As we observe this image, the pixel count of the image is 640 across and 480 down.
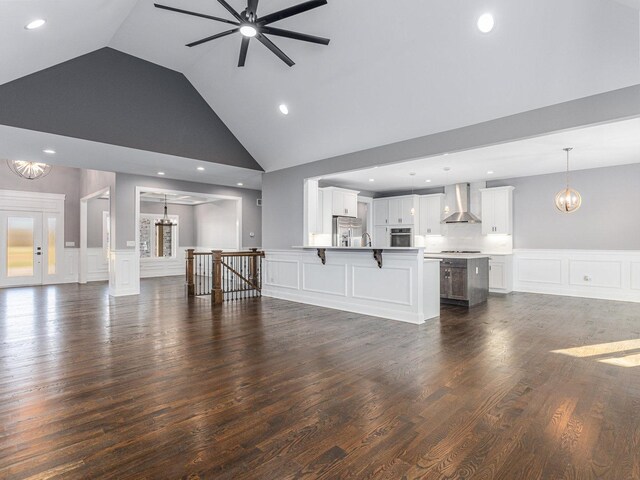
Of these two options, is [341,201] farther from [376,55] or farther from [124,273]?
[124,273]

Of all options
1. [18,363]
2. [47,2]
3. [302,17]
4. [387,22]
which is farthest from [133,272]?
[387,22]

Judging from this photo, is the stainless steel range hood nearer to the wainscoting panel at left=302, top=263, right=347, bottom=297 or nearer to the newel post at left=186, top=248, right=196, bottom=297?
the wainscoting panel at left=302, top=263, right=347, bottom=297

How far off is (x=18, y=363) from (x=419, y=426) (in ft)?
12.1

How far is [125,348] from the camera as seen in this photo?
379cm

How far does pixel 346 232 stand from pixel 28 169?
28.3ft

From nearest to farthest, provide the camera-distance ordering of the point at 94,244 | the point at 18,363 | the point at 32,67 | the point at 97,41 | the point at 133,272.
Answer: the point at 18,363, the point at 32,67, the point at 97,41, the point at 133,272, the point at 94,244

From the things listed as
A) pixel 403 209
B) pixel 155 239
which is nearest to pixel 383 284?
pixel 403 209

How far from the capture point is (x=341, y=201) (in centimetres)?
864

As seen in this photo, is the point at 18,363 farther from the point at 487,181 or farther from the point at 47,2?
the point at 487,181

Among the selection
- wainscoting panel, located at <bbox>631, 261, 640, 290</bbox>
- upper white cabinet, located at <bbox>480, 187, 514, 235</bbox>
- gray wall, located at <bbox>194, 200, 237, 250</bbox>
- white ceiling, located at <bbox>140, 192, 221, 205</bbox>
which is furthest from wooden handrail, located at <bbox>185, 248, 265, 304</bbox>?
wainscoting panel, located at <bbox>631, 261, 640, 290</bbox>

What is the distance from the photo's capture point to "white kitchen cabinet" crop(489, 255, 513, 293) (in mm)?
7891

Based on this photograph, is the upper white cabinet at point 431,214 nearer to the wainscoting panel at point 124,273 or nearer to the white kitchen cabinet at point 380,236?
the white kitchen cabinet at point 380,236

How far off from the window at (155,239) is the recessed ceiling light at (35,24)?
8.92 meters

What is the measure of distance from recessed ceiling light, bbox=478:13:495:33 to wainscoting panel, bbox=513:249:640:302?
19.8 feet
